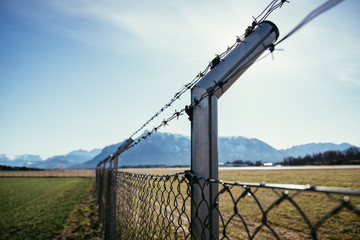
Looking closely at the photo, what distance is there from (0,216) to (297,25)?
1298 cm

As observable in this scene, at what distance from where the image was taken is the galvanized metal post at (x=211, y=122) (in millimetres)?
1143

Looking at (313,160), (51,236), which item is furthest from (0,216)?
(313,160)

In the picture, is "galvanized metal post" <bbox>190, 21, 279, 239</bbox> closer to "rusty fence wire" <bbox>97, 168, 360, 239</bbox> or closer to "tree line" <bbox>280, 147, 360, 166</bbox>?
"rusty fence wire" <bbox>97, 168, 360, 239</bbox>

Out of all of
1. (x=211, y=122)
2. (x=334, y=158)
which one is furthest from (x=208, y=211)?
(x=334, y=158)

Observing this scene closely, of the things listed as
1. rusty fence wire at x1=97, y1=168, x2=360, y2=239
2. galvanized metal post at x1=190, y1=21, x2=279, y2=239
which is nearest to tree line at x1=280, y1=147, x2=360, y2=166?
rusty fence wire at x1=97, y1=168, x2=360, y2=239

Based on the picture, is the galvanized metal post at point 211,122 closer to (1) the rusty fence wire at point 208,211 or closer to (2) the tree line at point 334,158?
(1) the rusty fence wire at point 208,211

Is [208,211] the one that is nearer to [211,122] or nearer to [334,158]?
[211,122]

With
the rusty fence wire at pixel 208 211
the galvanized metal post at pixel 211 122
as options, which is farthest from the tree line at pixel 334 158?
the galvanized metal post at pixel 211 122

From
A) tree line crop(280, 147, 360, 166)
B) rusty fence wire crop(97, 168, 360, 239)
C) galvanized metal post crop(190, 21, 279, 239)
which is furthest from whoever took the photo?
tree line crop(280, 147, 360, 166)

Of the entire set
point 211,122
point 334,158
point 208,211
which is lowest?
point 334,158

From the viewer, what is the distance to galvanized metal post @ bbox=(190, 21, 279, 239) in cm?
114

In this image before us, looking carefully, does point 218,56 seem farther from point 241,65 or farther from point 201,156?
point 201,156

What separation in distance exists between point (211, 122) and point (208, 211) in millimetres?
451

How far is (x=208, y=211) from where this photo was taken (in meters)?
1.16
